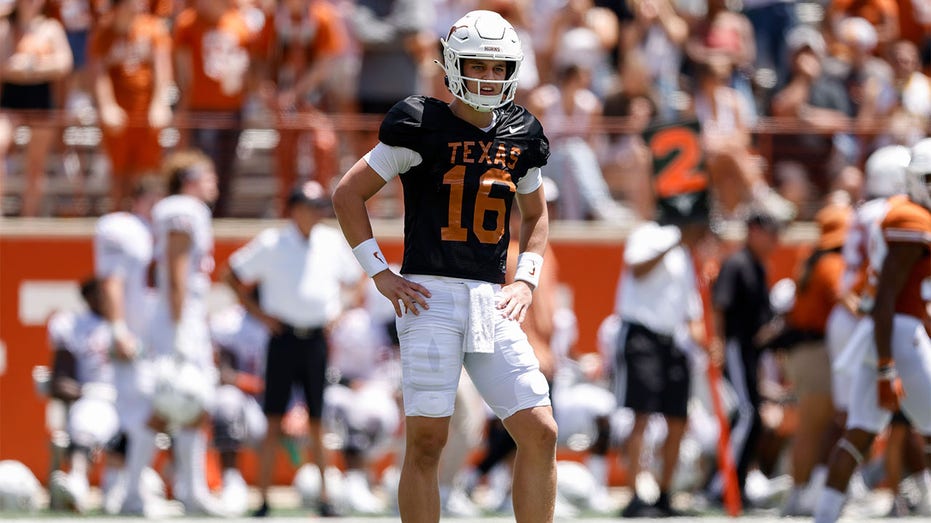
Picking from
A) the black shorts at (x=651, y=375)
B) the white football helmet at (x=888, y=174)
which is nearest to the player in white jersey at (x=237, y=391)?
the black shorts at (x=651, y=375)

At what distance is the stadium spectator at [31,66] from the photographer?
1359 centimetres

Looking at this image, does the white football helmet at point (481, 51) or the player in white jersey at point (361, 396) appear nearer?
the white football helmet at point (481, 51)

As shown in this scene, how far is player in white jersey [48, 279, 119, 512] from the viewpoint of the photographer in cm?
1145

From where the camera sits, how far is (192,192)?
1142 cm

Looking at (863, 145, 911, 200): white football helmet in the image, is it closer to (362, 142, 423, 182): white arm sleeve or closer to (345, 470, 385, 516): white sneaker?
(345, 470, 385, 516): white sneaker

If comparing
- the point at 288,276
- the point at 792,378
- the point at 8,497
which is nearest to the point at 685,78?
the point at 792,378

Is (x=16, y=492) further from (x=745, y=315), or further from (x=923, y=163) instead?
(x=923, y=163)

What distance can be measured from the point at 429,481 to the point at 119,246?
5.04 meters

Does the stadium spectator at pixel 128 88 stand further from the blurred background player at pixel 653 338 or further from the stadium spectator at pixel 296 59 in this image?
the blurred background player at pixel 653 338

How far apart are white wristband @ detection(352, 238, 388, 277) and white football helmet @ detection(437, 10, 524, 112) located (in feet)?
2.28

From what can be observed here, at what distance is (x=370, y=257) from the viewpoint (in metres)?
7.05

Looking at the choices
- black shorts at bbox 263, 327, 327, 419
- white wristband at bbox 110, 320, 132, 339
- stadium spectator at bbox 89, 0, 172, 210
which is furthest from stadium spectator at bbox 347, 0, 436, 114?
white wristband at bbox 110, 320, 132, 339

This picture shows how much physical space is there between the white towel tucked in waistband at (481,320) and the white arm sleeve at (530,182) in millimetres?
494

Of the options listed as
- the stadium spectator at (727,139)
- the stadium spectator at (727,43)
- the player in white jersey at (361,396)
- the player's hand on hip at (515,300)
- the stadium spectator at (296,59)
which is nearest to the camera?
the player's hand on hip at (515,300)
